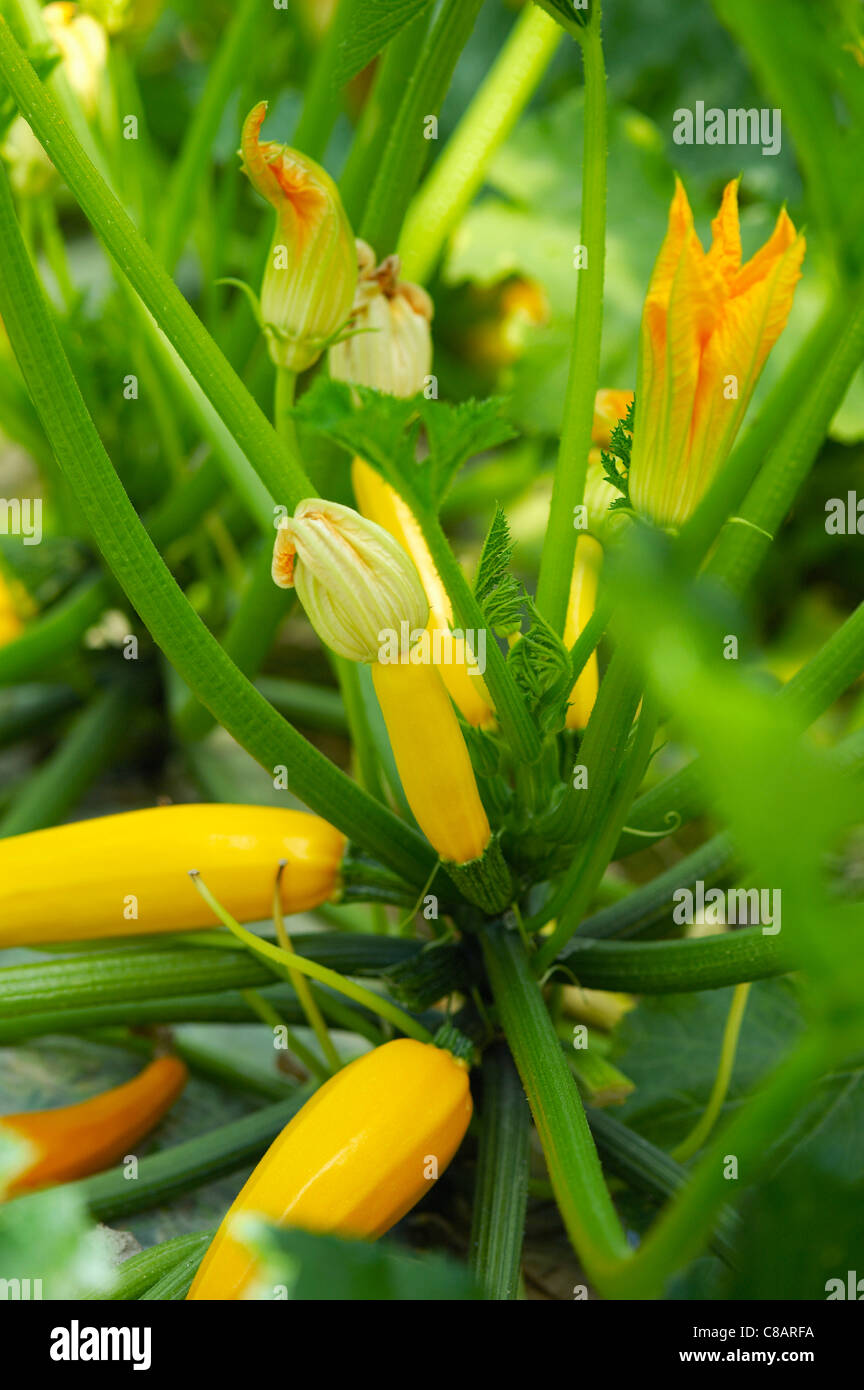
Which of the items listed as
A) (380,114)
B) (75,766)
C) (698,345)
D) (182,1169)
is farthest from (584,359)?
(75,766)

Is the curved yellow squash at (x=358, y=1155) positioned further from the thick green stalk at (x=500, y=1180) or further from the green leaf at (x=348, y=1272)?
the green leaf at (x=348, y=1272)

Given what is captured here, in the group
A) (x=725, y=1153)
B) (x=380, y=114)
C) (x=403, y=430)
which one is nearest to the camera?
(x=725, y=1153)

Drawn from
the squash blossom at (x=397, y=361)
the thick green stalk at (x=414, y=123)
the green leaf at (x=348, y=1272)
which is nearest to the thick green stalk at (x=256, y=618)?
the squash blossom at (x=397, y=361)

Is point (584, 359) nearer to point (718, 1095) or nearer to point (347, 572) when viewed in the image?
point (347, 572)

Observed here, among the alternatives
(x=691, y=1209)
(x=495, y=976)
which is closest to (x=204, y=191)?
(x=495, y=976)

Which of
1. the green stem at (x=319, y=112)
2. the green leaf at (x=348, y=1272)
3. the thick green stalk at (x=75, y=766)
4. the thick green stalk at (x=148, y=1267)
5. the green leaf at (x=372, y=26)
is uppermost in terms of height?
the green stem at (x=319, y=112)
